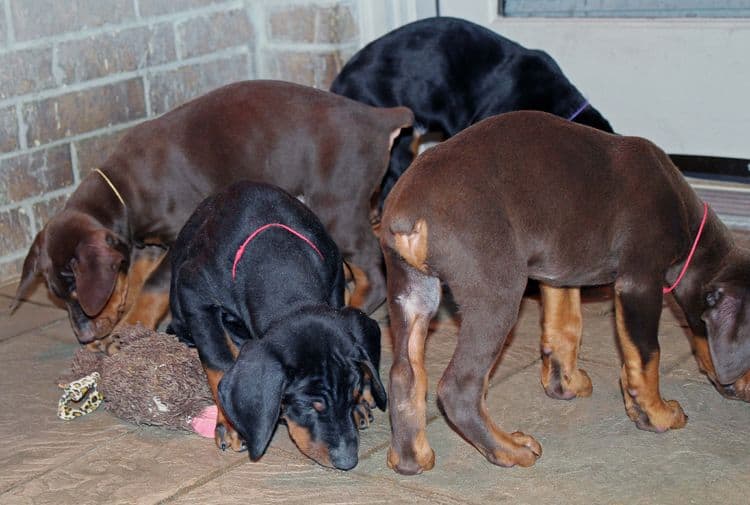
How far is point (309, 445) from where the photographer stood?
132 inches

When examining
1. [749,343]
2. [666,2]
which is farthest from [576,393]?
[666,2]

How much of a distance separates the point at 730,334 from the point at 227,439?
1647 millimetres

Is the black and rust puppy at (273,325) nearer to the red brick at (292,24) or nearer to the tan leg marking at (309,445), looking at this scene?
the tan leg marking at (309,445)

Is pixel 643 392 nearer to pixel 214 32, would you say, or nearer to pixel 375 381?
pixel 375 381

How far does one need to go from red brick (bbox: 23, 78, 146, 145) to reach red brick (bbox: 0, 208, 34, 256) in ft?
1.18

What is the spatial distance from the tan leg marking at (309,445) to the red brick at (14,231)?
254cm

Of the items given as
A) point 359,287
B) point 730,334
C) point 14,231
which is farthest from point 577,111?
point 14,231

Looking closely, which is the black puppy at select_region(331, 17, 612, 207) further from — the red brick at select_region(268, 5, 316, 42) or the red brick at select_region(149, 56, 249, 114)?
the red brick at select_region(149, 56, 249, 114)

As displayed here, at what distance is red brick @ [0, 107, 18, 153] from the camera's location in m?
5.18

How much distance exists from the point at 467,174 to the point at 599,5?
272cm

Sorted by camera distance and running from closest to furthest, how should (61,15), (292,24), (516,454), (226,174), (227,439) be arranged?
(516,454) < (227,439) < (226,174) < (61,15) < (292,24)

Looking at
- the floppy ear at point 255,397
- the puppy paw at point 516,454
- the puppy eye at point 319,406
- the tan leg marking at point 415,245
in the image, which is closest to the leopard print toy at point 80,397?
the floppy ear at point 255,397

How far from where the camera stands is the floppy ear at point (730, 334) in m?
3.52

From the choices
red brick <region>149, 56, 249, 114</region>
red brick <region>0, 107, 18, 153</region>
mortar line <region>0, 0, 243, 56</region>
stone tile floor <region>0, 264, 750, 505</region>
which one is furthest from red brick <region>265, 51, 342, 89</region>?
stone tile floor <region>0, 264, 750, 505</region>
